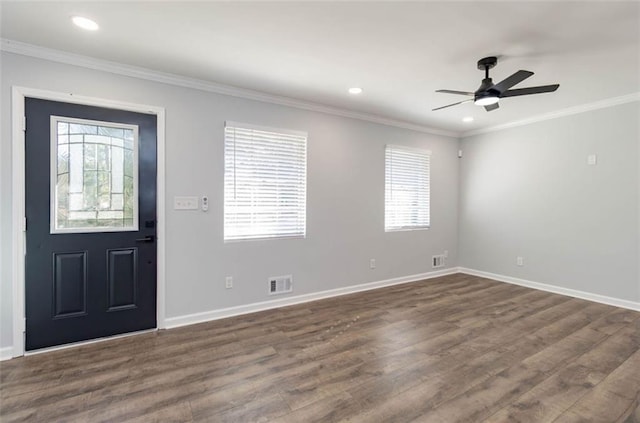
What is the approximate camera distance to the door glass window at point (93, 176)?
2844mm

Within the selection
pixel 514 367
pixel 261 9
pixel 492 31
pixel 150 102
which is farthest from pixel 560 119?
pixel 150 102

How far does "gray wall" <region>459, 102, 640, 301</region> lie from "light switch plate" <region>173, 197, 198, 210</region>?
4.80 meters

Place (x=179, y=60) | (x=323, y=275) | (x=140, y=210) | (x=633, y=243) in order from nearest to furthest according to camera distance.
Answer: (x=179, y=60) → (x=140, y=210) → (x=633, y=243) → (x=323, y=275)

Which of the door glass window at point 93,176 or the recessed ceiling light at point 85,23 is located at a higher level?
the recessed ceiling light at point 85,23

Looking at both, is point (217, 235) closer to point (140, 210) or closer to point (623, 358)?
point (140, 210)

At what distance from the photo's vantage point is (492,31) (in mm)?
2434

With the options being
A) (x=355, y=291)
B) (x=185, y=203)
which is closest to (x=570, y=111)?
(x=355, y=291)

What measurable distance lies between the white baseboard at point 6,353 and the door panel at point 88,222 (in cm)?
12

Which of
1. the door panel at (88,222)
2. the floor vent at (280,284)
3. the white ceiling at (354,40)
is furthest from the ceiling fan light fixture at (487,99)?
the door panel at (88,222)

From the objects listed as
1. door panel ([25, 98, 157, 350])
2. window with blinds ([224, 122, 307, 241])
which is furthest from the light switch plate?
window with blinds ([224, 122, 307, 241])

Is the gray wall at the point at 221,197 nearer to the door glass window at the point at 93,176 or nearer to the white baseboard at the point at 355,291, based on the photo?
the white baseboard at the point at 355,291

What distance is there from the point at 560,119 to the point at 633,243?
192 centimetres

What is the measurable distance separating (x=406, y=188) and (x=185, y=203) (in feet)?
11.5

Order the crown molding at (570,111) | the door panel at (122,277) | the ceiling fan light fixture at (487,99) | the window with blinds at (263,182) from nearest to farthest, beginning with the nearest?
1. the ceiling fan light fixture at (487,99)
2. the door panel at (122,277)
3. the window with blinds at (263,182)
4. the crown molding at (570,111)
